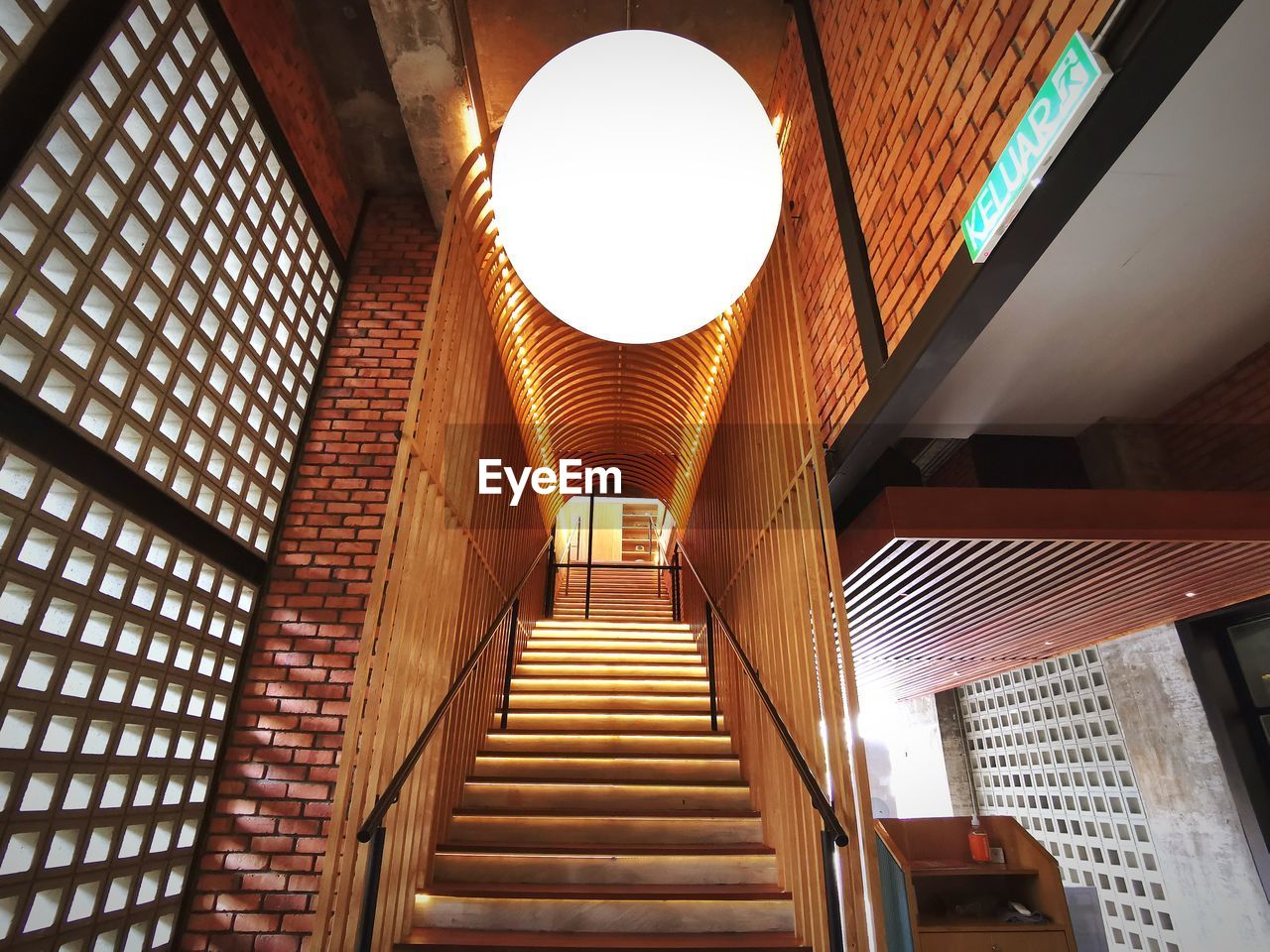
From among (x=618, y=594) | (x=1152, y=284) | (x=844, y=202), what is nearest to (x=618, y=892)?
(x=844, y=202)

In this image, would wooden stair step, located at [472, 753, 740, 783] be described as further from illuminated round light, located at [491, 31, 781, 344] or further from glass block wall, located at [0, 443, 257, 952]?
illuminated round light, located at [491, 31, 781, 344]

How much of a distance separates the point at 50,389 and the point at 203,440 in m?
0.90

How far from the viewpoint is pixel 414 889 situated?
3.33 meters

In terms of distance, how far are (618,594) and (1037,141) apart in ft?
37.6

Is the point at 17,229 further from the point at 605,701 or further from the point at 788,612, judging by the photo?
the point at 605,701

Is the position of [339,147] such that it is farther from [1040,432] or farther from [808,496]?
[1040,432]

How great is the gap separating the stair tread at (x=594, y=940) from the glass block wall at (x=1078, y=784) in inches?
209

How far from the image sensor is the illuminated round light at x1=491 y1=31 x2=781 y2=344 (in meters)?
1.59

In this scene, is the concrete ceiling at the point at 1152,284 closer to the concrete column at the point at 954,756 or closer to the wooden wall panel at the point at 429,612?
the wooden wall panel at the point at 429,612

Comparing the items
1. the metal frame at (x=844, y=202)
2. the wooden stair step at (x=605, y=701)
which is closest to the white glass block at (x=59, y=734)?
the wooden stair step at (x=605, y=701)

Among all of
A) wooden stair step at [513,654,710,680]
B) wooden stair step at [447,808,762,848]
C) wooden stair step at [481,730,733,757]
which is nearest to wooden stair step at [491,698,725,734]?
wooden stair step at [481,730,733,757]

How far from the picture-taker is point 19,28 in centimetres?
231

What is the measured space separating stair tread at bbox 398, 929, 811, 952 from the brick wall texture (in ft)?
7.71

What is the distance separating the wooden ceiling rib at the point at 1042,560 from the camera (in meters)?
3.25
